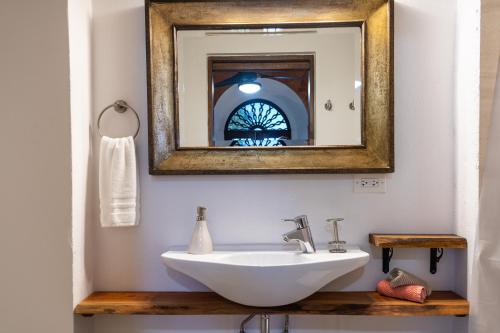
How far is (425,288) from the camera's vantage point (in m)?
1.32

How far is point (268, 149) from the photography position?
1462 mm

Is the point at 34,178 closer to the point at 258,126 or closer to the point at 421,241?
the point at 258,126

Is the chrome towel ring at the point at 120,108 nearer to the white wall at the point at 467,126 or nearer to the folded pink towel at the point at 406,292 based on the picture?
the folded pink towel at the point at 406,292

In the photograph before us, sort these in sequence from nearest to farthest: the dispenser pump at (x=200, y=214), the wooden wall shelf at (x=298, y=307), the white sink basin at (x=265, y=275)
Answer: the white sink basin at (x=265, y=275) < the wooden wall shelf at (x=298, y=307) < the dispenser pump at (x=200, y=214)

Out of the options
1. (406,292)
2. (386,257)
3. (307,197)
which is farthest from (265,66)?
(406,292)

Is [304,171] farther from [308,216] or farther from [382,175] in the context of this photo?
[382,175]

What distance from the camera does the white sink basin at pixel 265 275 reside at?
3.78 feet

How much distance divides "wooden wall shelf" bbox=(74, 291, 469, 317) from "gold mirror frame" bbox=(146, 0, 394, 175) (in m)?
0.49

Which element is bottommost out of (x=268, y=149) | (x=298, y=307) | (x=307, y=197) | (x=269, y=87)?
(x=298, y=307)

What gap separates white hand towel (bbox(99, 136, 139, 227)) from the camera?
1367 millimetres

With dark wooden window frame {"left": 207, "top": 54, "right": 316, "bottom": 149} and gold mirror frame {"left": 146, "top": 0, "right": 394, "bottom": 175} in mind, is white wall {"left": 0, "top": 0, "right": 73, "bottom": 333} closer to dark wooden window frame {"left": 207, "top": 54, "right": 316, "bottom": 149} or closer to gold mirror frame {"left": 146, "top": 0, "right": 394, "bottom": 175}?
gold mirror frame {"left": 146, "top": 0, "right": 394, "bottom": 175}

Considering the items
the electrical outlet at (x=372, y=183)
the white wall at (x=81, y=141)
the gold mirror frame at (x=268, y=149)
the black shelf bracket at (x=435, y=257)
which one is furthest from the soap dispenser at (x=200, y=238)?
the black shelf bracket at (x=435, y=257)

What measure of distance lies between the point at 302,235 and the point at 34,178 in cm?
101

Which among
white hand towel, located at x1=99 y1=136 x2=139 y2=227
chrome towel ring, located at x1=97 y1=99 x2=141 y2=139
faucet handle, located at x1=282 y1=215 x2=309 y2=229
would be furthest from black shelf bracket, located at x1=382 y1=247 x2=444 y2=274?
chrome towel ring, located at x1=97 y1=99 x2=141 y2=139
